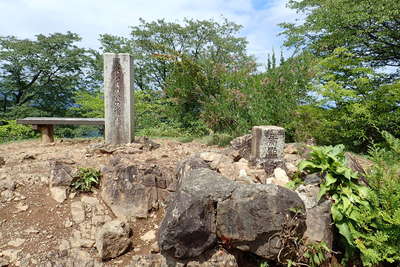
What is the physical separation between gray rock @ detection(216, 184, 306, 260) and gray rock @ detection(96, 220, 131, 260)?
1037 millimetres

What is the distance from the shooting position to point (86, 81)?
1435cm

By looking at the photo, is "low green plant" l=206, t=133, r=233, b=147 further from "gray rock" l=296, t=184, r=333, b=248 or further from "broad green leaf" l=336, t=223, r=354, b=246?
"broad green leaf" l=336, t=223, r=354, b=246

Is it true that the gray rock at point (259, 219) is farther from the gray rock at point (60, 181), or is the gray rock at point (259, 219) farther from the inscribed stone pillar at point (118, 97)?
the inscribed stone pillar at point (118, 97)

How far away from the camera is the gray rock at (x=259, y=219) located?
2146 mm

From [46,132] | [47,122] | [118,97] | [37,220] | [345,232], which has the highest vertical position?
[118,97]

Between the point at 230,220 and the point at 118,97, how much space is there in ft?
10.8

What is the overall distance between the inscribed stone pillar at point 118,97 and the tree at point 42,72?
10584mm

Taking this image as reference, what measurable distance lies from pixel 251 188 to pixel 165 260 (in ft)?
3.59

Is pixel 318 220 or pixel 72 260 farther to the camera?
pixel 72 260

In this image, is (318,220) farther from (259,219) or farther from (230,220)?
(230,220)

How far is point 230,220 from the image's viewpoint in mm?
2193

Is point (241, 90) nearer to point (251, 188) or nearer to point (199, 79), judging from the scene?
point (199, 79)

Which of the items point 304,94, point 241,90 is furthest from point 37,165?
point 304,94

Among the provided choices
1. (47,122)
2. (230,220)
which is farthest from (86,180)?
(47,122)
